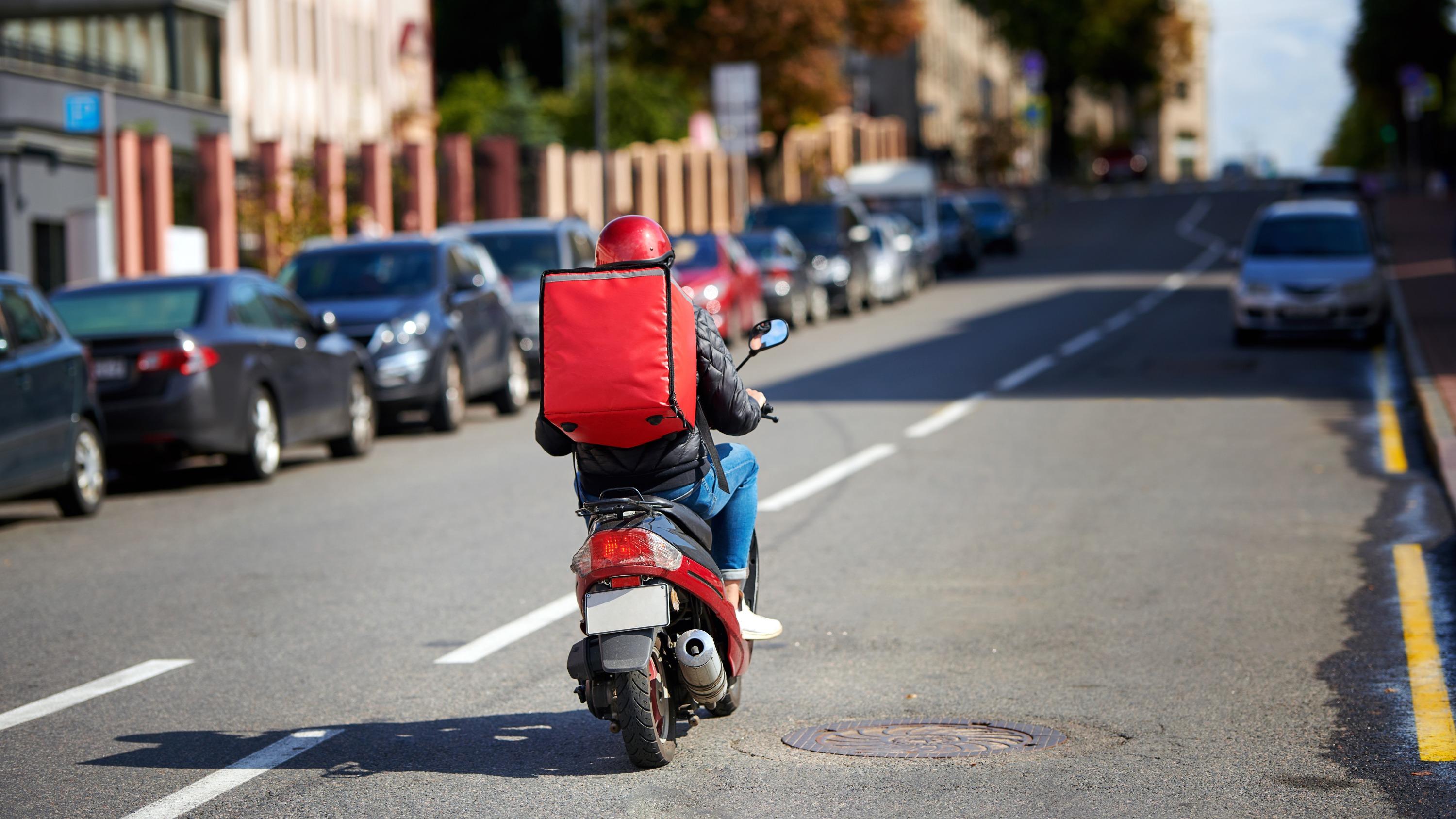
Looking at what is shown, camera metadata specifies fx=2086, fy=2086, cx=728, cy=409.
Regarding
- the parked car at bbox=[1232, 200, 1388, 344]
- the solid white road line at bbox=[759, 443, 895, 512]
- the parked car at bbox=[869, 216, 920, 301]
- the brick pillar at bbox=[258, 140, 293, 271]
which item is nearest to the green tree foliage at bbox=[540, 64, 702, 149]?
the parked car at bbox=[869, 216, 920, 301]

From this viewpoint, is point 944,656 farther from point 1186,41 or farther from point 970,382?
point 1186,41

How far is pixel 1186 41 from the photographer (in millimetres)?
97562

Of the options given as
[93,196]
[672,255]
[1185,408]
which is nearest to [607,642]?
[672,255]

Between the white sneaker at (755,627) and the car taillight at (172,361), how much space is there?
8.68 metres

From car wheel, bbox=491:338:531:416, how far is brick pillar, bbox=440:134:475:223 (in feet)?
61.3

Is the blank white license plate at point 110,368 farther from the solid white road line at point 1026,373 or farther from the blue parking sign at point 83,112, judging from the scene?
the solid white road line at point 1026,373

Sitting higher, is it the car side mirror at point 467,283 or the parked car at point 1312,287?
the car side mirror at point 467,283

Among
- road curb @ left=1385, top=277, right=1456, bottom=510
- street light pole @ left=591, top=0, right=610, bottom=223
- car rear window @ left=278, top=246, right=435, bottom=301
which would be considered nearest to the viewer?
road curb @ left=1385, top=277, right=1456, bottom=510

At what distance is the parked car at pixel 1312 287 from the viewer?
25.0 m

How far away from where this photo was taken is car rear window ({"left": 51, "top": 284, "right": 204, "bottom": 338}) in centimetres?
1518

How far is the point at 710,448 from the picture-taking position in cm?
658

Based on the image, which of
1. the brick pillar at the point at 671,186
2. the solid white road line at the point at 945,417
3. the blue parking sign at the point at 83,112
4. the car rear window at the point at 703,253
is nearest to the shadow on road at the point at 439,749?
the solid white road line at the point at 945,417

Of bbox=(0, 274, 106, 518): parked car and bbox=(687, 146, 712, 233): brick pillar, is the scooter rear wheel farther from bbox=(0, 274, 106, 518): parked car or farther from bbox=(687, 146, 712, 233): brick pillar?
bbox=(687, 146, 712, 233): brick pillar

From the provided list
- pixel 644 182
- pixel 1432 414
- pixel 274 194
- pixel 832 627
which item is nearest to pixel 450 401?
pixel 1432 414
